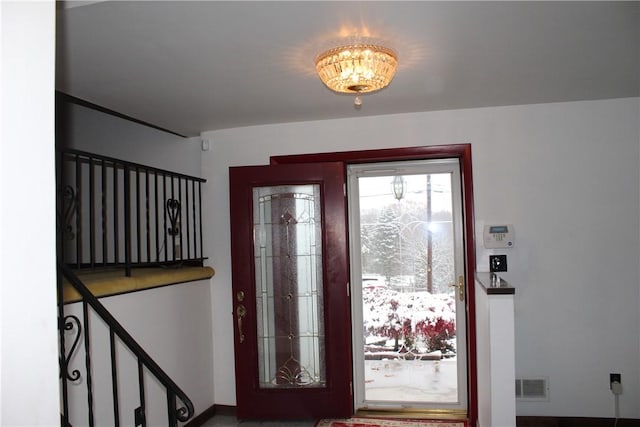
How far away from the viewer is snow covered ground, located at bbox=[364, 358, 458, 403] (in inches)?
172

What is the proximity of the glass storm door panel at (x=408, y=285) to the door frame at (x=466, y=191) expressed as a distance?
0.89 ft

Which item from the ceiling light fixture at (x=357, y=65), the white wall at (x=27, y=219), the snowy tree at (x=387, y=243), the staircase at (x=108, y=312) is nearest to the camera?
the white wall at (x=27, y=219)

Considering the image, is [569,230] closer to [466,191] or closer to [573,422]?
[466,191]

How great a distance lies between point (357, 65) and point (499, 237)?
188cm

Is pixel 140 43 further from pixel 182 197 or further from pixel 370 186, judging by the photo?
pixel 370 186

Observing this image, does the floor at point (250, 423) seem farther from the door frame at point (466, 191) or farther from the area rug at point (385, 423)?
the door frame at point (466, 191)

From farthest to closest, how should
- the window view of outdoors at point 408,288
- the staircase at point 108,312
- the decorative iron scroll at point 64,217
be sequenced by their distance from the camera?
the window view of outdoors at point 408,288 → the decorative iron scroll at point 64,217 → the staircase at point 108,312

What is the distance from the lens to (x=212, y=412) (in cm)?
425

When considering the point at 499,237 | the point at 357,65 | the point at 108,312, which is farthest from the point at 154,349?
the point at 499,237

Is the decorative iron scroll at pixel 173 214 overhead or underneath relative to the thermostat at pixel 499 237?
overhead

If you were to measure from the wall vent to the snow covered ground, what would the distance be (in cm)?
69

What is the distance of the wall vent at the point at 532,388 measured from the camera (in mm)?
3713

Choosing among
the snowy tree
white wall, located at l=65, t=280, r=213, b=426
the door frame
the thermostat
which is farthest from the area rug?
the thermostat

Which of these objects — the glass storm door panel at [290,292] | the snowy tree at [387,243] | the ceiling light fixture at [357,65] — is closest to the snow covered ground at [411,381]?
the glass storm door panel at [290,292]
